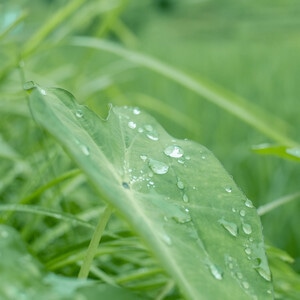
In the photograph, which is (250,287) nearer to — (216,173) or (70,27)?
(216,173)

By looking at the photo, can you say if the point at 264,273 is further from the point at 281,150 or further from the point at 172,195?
the point at 281,150

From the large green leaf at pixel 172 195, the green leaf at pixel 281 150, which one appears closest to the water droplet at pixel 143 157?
the large green leaf at pixel 172 195

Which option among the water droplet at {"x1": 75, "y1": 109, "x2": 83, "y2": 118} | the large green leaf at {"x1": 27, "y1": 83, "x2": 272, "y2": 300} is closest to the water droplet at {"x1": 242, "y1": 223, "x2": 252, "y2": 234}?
the large green leaf at {"x1": 27, "y1": 83, "x2": 272, "y2": 300}

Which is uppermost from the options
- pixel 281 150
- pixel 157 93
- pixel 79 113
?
pixel 79 113

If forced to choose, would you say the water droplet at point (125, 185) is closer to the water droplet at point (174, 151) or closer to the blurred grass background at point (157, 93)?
the water droplet at point (174, 151)

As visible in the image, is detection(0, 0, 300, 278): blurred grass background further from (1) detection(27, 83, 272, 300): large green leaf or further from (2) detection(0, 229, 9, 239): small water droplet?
(2) detection(0, 229, 9, 239): small water droplet

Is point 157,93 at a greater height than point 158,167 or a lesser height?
lesser

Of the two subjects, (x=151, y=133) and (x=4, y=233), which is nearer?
(x=4, y=233)

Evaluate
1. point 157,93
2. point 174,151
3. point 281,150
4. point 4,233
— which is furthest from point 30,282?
point 157,93
